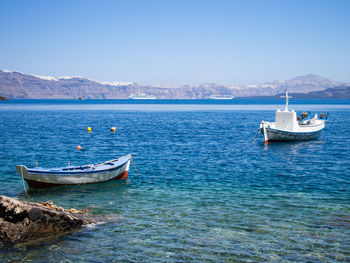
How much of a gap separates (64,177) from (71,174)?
0.45 m

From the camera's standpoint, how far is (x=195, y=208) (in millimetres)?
18953

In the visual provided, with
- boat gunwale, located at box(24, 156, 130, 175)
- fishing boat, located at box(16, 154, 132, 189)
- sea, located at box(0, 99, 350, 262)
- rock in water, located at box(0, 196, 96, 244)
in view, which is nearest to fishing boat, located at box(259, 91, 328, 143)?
sea, located at box(0, 99, 350, 262)

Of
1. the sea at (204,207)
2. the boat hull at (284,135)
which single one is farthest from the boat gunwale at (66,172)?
the boat hull at (284,135)

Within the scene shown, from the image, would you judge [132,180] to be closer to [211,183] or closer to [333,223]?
[211,183]

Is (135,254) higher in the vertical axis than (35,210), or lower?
lower

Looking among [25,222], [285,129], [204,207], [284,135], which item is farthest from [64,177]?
[285,129]

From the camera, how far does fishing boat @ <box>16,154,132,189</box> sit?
22078mm

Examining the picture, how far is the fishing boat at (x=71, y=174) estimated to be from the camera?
22.1 m

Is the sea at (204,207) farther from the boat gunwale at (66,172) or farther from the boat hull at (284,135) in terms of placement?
the boat hull at (284,135)

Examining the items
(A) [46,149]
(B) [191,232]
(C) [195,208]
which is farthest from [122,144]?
(B) [191,232]

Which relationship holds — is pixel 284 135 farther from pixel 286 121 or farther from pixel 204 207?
pixel 204 207

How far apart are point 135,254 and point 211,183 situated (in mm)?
11707

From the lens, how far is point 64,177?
22703 mm

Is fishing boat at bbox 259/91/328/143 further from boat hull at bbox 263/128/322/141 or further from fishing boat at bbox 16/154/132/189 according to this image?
fishing boat at bbox 16/154/132/189
